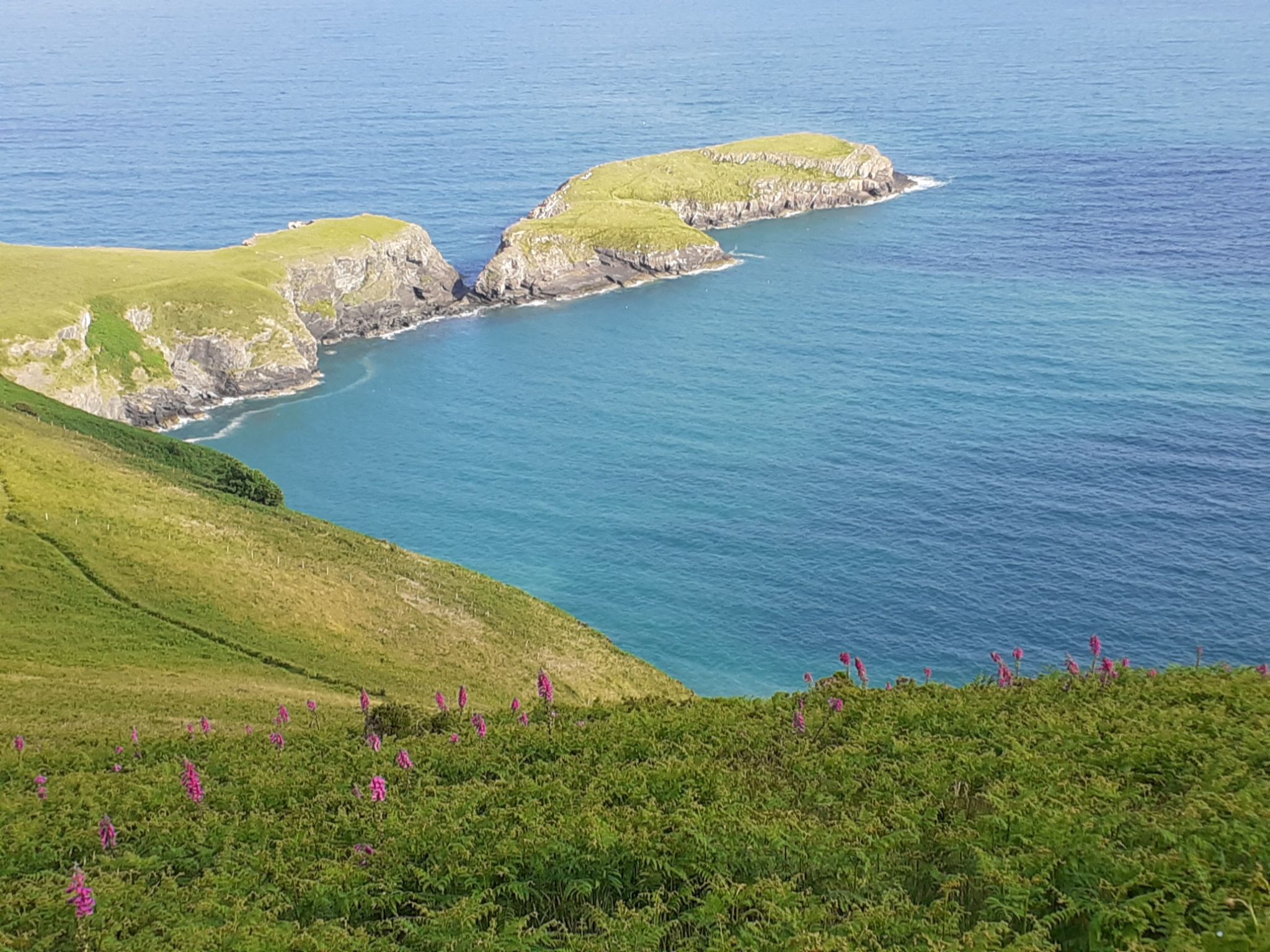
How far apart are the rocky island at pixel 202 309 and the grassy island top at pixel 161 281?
0.22 metres

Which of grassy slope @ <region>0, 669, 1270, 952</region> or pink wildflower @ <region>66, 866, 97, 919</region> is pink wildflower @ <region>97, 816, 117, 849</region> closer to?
grassy slope @ <region>0, 669, 1270, 952</region>

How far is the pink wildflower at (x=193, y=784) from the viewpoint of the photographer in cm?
3272

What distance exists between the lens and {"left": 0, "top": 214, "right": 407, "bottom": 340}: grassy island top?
5773 inches

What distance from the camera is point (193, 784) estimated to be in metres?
33.0

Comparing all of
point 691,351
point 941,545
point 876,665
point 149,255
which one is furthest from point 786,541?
point 149,255

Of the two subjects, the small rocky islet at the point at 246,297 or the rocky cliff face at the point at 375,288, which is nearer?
the small rocky islet at the point at 246,297

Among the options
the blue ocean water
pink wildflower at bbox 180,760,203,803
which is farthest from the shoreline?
pink wildflower at bbox 180,760,203,803

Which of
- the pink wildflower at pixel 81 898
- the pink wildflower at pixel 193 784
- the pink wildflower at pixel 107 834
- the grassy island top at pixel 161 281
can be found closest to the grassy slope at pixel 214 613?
the pink wildflower at pixel 193 784

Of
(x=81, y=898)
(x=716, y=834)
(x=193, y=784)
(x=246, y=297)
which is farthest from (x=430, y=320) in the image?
(x=81, y=898)

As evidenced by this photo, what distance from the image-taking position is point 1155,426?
413 feet

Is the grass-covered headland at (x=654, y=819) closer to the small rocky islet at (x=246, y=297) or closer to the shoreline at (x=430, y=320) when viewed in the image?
the shoreline at (x=430, y=320)

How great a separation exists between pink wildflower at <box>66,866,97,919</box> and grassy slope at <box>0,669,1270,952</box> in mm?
839

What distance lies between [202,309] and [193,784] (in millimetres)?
133182

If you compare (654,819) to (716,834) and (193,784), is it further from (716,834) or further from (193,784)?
(193,784)
